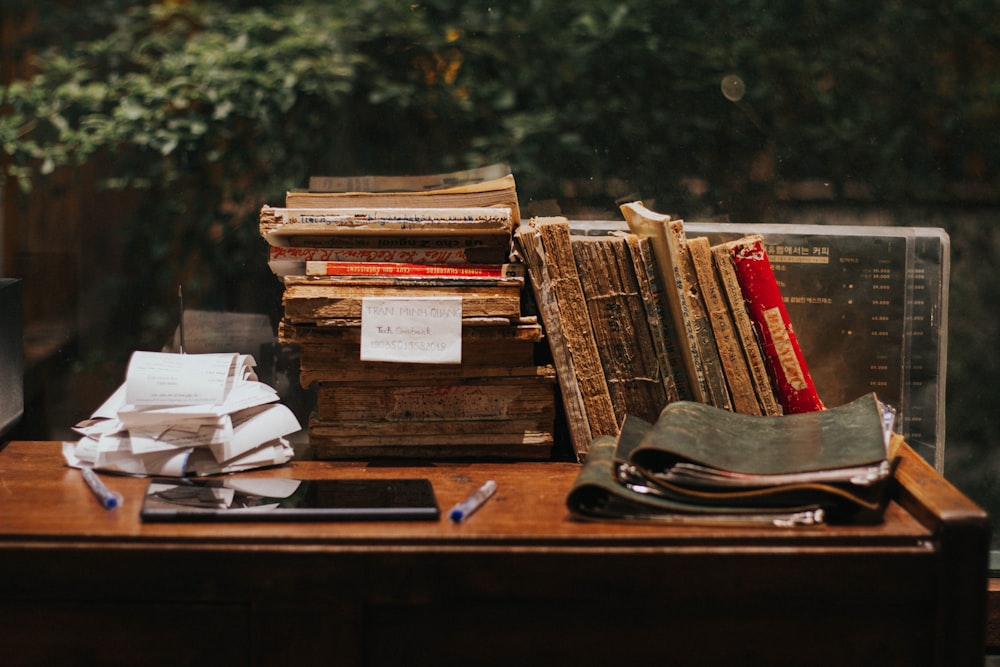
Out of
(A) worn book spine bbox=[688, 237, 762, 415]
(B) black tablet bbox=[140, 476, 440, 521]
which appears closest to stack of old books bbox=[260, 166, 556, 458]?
(B) black tablet bbox=[140, 476, 440, 521]

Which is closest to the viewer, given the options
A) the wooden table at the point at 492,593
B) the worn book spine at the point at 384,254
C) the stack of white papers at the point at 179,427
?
the wooden table at the point at 492,593

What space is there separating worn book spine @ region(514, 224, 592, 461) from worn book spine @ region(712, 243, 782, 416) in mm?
263

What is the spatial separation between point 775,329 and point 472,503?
1.93 feet

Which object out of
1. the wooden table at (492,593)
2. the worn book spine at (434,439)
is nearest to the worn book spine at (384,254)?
the worn book spine at (434,439)

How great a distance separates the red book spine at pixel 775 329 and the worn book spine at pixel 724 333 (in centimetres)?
5

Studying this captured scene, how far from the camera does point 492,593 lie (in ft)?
3.71

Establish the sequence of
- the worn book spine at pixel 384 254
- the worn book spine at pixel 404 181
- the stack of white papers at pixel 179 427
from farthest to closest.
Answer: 1. the worn book spine at pixel 404 181
2. the worn book spine at pixel 384 254
3. the stack of white papers at pixel 179 427

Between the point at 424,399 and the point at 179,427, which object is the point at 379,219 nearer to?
the point at 424,399

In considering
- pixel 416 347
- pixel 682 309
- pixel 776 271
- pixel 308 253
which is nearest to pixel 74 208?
pixel 308 253

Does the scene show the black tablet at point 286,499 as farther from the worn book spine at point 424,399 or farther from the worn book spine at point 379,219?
the worn book spine at point 379,219

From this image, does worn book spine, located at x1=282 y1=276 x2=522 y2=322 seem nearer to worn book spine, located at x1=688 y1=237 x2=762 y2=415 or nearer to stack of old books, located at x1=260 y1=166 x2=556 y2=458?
stack of old books, located at x1=260 y1=166 x2=556 y2=458

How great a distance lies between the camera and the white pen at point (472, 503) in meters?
1.18

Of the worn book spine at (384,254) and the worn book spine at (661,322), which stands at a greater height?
the worn book spine at (384,254)

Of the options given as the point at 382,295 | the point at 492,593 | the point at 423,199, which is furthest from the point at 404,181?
the point at 492,593
